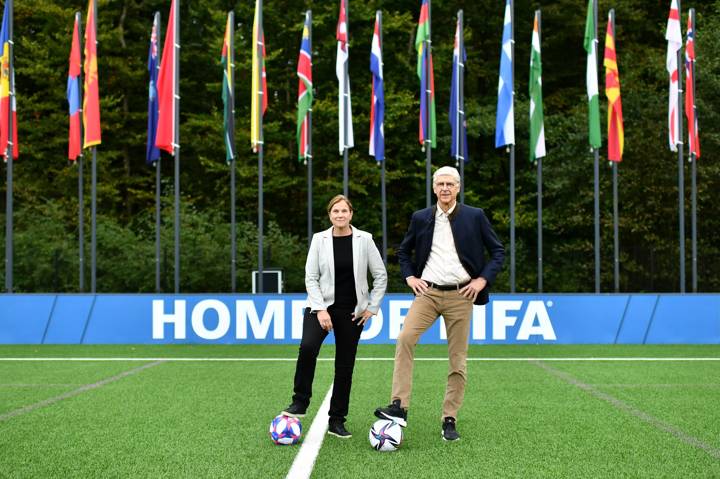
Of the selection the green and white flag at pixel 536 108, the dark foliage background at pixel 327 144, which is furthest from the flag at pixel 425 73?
the dark foliage background at pixel 327 144

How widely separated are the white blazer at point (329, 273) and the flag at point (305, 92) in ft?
43.4

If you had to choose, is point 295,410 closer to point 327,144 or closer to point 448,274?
point 448,274

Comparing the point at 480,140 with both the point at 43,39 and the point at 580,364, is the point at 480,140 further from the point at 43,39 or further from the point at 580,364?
the point at 580,364

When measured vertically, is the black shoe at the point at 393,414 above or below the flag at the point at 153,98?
below

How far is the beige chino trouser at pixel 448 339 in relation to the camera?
21.6 feet

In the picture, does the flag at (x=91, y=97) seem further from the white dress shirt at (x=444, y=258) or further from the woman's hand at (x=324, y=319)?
the white dress shirt at (x=444, y=258)

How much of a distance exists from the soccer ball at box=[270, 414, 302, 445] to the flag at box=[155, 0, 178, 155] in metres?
13.5

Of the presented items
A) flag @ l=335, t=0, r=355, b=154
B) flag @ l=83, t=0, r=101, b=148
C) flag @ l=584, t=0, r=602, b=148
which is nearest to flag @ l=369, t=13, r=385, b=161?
flag @ l=335, t=0, r=355, b=154

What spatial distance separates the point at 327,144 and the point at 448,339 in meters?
27.0

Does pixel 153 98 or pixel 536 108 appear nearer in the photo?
pixel 536 108

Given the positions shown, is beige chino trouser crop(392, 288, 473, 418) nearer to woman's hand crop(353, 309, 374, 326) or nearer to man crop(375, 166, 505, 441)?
man crop(375, 166, 505, 441)

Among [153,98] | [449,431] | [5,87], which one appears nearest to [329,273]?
[449,431]

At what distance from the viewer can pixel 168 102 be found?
63.5 ft

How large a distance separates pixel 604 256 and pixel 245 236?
1172 cm
